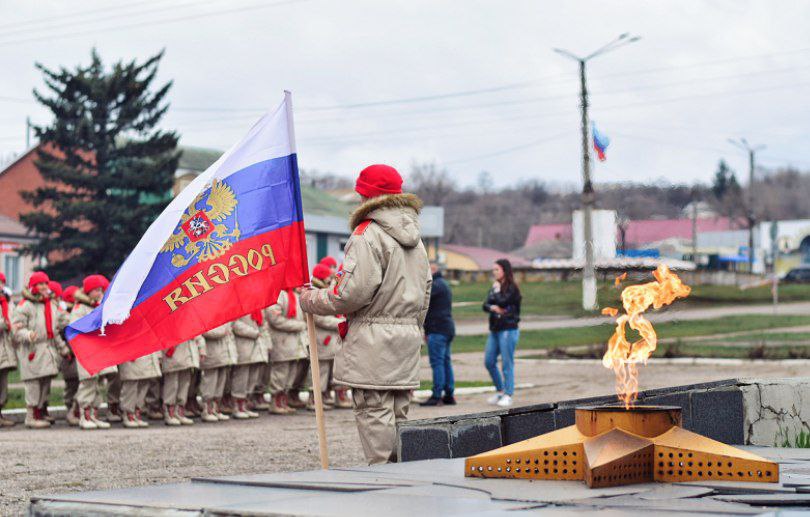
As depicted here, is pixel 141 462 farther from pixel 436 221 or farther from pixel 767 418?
pixel 436 221

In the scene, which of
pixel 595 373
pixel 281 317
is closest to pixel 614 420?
pixel 281 317

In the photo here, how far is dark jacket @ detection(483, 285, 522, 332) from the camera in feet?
54.4

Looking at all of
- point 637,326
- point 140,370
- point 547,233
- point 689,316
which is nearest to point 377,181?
point 637,326

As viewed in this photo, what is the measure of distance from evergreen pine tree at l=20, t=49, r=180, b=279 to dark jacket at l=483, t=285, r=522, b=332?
30.2 m

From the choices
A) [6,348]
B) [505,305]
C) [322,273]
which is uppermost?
[322,273]

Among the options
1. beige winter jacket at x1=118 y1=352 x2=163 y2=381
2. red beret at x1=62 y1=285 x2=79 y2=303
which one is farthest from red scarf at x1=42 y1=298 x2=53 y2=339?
beige winter jacket at x1=118 y1=352 x2=163 y2=381

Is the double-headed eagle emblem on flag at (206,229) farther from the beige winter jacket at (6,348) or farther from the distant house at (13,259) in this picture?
the distant house at (13,259)

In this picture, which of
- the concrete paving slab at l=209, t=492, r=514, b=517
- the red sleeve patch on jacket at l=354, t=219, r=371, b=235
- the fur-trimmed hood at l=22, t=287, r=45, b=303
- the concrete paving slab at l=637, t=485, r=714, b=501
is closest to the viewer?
the concrete paving slab at l=209, t=492, r=514, b=517

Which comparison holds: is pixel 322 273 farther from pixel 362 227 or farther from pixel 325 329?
pixel 362 227

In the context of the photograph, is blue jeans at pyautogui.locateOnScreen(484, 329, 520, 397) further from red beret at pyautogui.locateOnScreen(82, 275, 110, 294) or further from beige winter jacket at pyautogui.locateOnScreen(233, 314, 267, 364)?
red beret at pyautogui.locateOnScreen(82, 275, 110, 294)

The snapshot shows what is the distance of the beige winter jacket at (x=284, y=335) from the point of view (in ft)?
55.5

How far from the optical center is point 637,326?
6723 mm

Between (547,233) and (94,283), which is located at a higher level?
(547,233)

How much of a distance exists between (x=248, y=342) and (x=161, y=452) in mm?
4785
